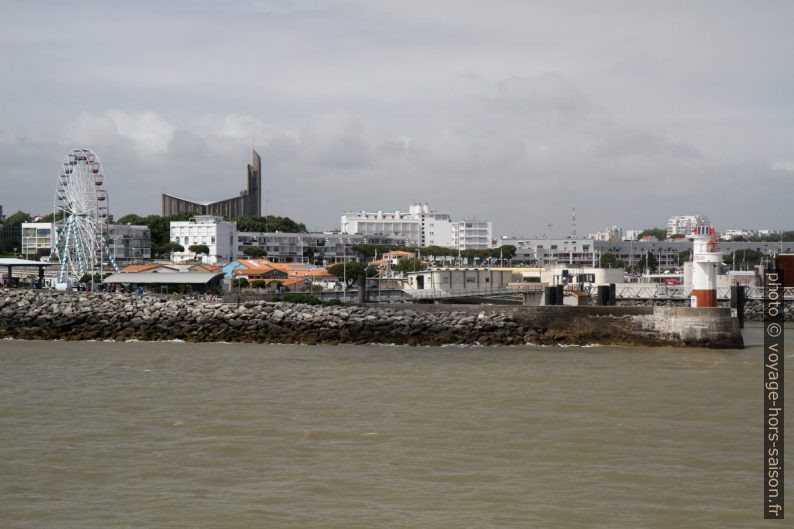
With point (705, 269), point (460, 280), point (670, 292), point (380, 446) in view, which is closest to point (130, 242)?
point (460, 280)

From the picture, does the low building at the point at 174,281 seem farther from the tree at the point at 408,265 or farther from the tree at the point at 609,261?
the tree at the point at 609,261

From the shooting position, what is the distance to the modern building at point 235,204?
420 ft

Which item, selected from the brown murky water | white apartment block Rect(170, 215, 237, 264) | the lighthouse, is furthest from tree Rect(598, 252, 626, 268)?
the brown murky water

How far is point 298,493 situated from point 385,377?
920 centimetres

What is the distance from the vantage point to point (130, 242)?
97.7m

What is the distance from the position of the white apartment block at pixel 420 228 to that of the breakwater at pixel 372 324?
10642 cm

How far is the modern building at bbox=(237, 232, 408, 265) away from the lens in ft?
336

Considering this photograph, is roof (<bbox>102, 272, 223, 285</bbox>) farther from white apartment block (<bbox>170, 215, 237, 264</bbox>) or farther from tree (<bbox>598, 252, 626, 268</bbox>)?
tree (<bbox>598, 252, 626, 268</bbox>)

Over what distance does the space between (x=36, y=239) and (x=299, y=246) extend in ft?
91.3

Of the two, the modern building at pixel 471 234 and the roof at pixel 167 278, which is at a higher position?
the modern building at pixel 471 234

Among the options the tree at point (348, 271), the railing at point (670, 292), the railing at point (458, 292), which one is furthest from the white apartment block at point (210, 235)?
the railing at point (670, 292)

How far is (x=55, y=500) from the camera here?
10281 mm

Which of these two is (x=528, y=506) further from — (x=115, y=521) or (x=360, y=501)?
(x=115, y=521)

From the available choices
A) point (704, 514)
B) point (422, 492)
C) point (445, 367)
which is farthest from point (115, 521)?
point (445, 367)
